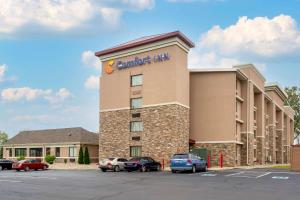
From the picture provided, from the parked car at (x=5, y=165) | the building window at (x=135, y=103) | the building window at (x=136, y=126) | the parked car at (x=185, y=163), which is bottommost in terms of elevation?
the parked car at (x=5, y=165)

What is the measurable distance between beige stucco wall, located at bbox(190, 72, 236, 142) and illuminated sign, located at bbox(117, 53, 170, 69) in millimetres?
5744

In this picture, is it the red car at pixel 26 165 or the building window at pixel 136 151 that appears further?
the building window at pixel 136 151

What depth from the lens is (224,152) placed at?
48.0 metres

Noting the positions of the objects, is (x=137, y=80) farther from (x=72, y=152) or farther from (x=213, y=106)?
(x=72, y=152)

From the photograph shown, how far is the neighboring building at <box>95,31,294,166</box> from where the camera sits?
45375 millimetres

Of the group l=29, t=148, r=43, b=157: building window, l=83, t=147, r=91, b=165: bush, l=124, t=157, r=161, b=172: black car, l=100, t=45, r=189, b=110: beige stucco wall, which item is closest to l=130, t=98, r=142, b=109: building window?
l=100, t=45, r=189, b=110: beige stucco wall

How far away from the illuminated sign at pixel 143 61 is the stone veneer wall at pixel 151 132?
5.02 metres

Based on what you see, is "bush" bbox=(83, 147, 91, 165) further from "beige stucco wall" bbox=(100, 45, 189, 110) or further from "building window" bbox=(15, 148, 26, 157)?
"building window" bbox=(15, 148, 26, 157)

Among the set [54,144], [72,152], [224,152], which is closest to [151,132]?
[224,152]

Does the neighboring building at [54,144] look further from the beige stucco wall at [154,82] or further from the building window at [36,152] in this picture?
the beige stucco wall at [154,82]

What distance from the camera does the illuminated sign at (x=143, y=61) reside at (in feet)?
151

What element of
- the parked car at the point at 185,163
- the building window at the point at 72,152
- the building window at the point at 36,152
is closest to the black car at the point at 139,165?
the parked car at the point at 185,163

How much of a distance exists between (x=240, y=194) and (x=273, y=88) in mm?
56898

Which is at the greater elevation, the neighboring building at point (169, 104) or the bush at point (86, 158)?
the neighboring building at point (169, 104)
